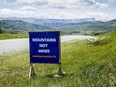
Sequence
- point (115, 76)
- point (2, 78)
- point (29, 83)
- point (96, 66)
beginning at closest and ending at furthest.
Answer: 1. point (115, 76)
2. point (29, 83)
3. point (96, 66)
4. point (2, 78)

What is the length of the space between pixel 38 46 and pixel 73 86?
17.1ft

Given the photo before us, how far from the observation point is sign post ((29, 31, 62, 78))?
57.7ft

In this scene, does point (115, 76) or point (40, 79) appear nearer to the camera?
point (115, 76)

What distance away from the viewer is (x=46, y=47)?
702 inches

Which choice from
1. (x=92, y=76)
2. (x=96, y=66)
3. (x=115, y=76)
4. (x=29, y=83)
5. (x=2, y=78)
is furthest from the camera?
(x=2, y=78)

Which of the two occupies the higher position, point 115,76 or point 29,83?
point 115,76

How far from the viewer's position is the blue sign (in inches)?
693

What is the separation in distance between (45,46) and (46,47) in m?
0.09

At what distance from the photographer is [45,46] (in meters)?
17.9

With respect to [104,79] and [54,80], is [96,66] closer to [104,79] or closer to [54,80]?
[54,80]

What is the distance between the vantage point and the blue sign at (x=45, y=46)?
1759cm

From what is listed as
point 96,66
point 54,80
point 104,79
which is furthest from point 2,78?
point 104,79

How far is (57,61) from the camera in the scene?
17.8 meters

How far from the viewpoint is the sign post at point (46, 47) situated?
693 inches
